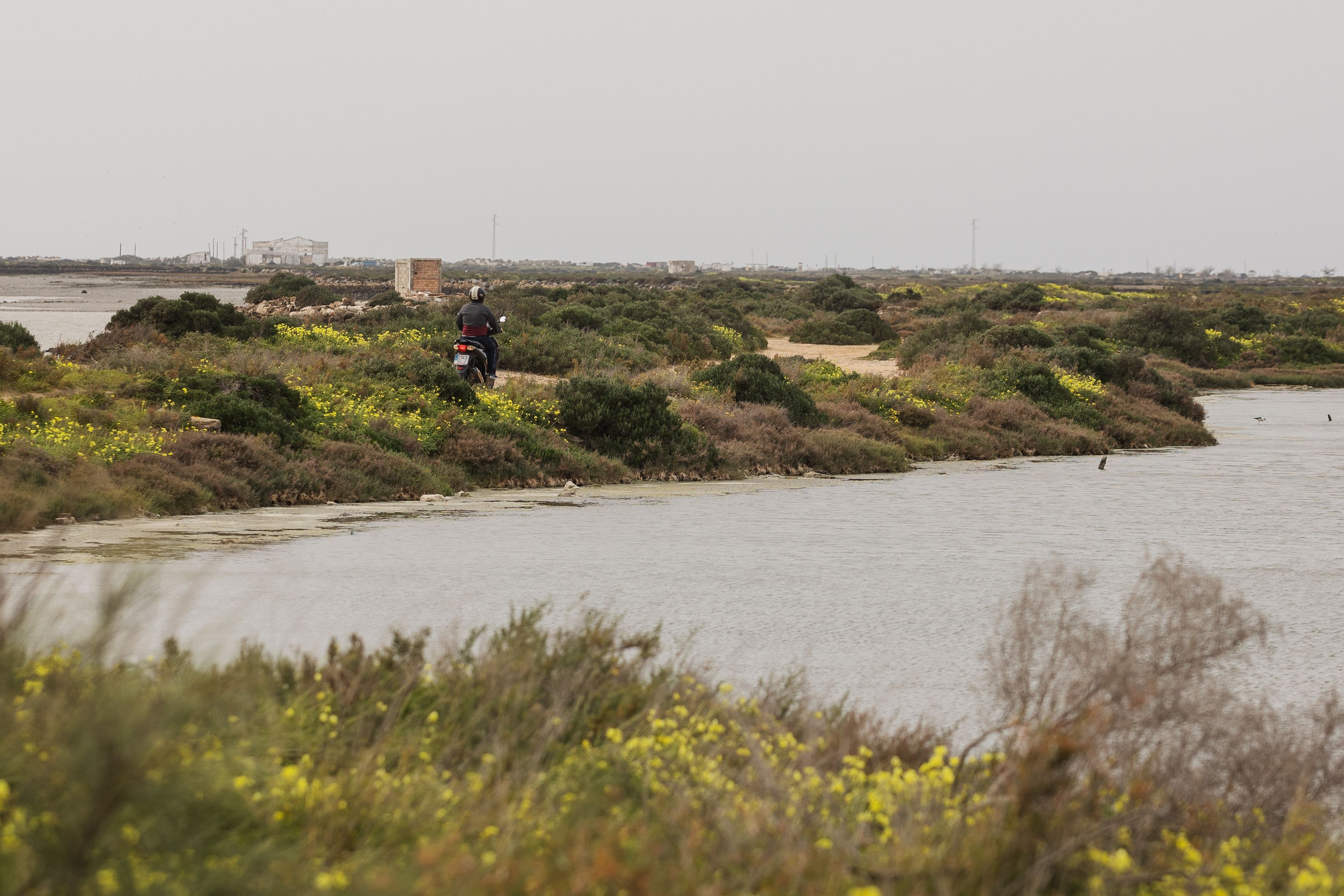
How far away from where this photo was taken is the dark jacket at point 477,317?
2162 centimetres

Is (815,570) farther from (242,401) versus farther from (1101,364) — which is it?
(1101,364)

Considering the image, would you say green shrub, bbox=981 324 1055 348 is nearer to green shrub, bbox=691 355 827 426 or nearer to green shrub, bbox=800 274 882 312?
green shrub, bbox=691 355 827 426

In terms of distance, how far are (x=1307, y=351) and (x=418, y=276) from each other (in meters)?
37.3

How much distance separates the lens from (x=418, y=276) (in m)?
52.3

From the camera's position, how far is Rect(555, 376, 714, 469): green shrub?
19.8 m

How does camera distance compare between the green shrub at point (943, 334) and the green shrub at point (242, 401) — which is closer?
the green shrub at point (242, 401)

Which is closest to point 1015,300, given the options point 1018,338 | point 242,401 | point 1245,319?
point 1245,319

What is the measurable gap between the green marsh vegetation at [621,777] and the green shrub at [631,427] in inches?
517

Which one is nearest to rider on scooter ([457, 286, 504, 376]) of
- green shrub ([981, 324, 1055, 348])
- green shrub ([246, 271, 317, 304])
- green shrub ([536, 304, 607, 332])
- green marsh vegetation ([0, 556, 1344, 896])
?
green shrub ([536, 304, 607, 332])

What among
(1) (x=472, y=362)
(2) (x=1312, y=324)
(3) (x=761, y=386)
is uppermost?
(2) (x=1312, y=324)

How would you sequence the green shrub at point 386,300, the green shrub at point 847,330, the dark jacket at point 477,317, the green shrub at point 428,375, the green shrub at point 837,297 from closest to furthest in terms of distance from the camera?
the green shrub at point 428,375
the dark jacket at point 477,317
the green shrub at point 386,300
the green shrub at point 847,330
the green shrub at point 837,297

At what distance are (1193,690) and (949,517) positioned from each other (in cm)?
1142

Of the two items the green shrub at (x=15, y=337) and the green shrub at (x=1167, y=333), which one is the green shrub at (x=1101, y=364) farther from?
the green shrub at (x=15, y=337)

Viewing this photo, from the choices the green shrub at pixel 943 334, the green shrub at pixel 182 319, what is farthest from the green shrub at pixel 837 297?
the green shrub at pixel 182 319
